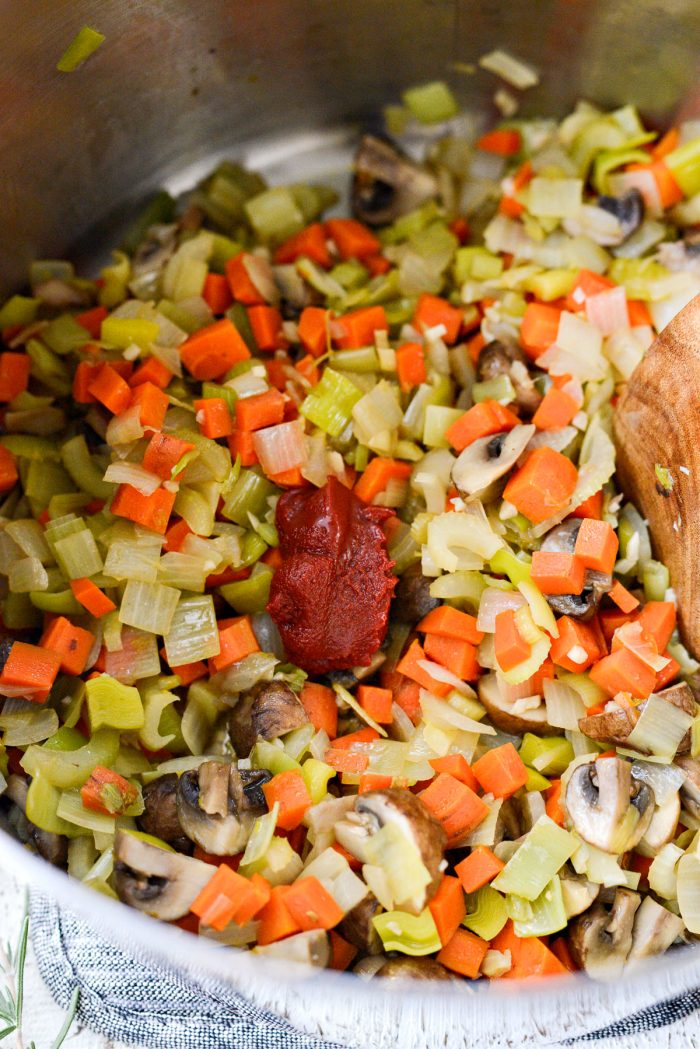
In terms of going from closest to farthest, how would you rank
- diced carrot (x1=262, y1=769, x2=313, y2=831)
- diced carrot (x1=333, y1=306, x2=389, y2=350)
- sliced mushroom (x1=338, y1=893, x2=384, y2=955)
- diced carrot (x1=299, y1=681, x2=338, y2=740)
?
sliced mushroom (x1=338, y1=893, x2=384, y2=955), diced carrot (x1=262, y1=769, x2=313, y2=831), diced carrot (x1=299, y1=681, x2=338, y2=740), diced carrot (x1=333, y1=306, x2=389, y2=350)

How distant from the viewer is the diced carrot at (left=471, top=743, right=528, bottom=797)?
2.24m

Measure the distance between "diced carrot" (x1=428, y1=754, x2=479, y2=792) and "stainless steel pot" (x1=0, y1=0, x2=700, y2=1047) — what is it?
189 centimetres

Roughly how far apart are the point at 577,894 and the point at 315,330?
5.46ft

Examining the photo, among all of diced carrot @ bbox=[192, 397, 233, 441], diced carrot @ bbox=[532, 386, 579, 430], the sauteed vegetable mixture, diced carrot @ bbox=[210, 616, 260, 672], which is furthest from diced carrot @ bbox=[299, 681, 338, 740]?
diced carrot @ bbox=[532, 386, 579, 430]

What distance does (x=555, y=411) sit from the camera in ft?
8.29

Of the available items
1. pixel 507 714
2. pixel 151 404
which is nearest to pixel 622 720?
pixel 507 714

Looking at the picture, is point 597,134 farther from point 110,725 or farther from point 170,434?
point 110,725

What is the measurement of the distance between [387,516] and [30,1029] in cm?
161

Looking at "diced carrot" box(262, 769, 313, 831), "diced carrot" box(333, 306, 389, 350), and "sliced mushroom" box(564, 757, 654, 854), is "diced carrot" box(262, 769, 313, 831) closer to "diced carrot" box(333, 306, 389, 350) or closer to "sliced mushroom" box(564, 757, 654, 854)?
"sliced mushroom" box(564, 757, 654, 854)

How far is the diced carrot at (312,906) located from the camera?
1.98m

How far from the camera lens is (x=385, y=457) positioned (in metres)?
2.57

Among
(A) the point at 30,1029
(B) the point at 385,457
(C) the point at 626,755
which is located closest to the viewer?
(C) the point at 626,755

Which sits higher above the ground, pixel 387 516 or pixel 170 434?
pixel 170 434

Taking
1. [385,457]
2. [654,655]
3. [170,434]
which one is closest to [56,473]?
[170,434]
